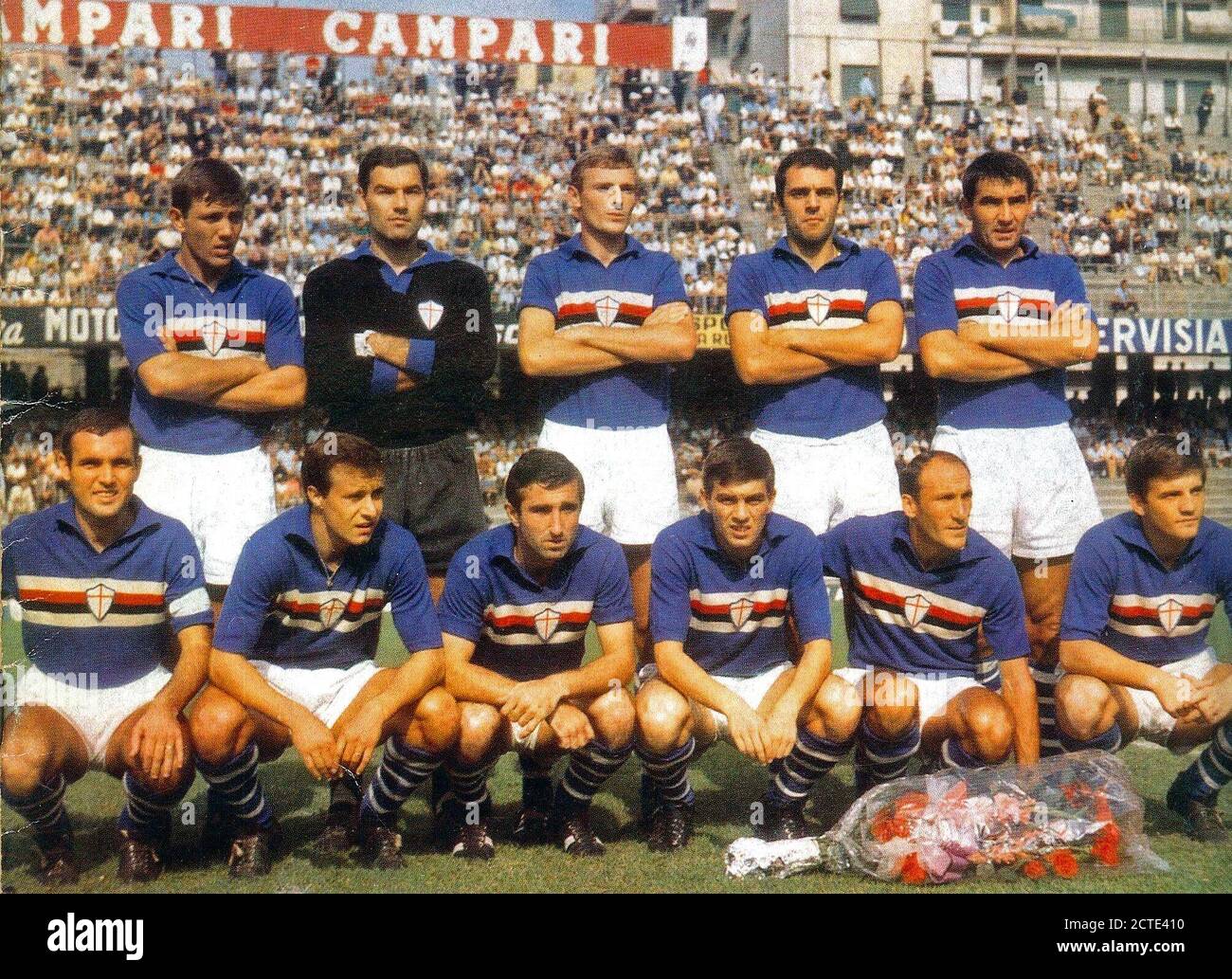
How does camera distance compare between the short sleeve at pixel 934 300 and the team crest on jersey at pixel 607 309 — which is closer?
the team crest on jersey at pixel 607 309

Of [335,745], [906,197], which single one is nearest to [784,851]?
[335,745]

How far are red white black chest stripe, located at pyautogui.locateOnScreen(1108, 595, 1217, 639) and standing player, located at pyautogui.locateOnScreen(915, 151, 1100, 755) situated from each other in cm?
38

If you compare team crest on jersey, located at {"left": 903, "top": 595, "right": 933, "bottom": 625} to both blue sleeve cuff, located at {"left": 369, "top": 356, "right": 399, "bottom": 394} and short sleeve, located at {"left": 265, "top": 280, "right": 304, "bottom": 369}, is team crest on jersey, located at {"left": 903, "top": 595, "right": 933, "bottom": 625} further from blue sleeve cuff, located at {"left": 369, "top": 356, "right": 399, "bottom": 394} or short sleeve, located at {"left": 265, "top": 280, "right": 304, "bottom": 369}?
short sleeve, located at {"left": 265, "top": 280, "right": 304, "bottom": 369}

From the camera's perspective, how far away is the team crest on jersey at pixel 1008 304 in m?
4.52

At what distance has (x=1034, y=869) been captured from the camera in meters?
3.68

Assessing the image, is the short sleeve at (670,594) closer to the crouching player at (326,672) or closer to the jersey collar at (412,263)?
the crouching player at (326,672)

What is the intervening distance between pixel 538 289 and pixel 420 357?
0.52 metres

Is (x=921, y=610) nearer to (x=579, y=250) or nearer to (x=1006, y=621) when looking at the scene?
(x=1006, y=621)

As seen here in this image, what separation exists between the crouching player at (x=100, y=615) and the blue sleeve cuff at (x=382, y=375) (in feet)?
2.70

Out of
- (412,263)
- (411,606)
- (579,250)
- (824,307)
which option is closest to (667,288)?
(579,250)

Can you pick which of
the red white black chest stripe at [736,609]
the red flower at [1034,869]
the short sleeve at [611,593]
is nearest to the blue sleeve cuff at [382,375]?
the short sleeve at [611,593]

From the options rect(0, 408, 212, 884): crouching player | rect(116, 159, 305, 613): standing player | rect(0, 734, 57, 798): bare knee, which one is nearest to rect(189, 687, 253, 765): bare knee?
rect(0, 408, 212, 884): crouching player
